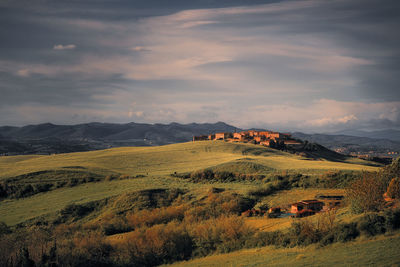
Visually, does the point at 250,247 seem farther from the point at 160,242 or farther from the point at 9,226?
the point at 9,226

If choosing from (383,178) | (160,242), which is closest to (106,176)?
(160,242)

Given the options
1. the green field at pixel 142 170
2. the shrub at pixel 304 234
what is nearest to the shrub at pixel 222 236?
the shrub at pixel 304 234

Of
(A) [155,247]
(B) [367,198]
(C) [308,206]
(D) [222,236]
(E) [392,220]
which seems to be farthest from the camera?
(C) [308,206]

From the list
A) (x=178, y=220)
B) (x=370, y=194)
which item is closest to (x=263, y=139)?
(x=178, y=220)

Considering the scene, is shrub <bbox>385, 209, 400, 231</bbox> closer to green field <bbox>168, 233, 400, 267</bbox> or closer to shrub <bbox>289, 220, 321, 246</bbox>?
green field <bbox>168, 233, 400, 267</bbox>

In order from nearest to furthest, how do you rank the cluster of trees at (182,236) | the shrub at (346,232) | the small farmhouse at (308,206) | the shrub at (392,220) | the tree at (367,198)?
the shrub at (392,220)
the shrub at (346,232)
the cluster of trees at (182,236)
the tree at (367,198)
the small farmhouse at (308,206)

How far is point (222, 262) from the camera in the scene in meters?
27.3

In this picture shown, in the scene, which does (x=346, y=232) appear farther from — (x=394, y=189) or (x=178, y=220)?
(x=178, y=220)

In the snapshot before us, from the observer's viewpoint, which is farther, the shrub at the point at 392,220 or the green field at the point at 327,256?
the shrub at the point at 392,220

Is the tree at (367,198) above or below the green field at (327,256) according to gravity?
above

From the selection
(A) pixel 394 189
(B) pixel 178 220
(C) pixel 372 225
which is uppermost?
(A) pixel 394 189

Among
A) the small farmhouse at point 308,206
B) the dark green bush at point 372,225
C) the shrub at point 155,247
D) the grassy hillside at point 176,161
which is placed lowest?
the shrub at point 155,247

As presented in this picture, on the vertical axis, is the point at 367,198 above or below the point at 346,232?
above

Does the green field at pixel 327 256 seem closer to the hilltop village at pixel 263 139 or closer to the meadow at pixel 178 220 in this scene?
the meadow at pixel 178 220
